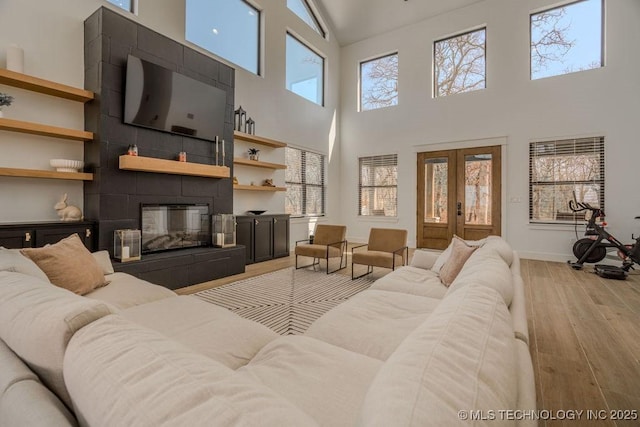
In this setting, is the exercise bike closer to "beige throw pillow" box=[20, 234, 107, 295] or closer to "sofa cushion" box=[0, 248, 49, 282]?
"beige throw pillow" box=[20, 234, 107, 295]

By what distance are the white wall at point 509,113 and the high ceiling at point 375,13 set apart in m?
0.20

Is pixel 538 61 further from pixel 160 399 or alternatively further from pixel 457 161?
pixel 160 399

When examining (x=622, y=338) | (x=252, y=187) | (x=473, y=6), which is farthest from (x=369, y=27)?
(x=622, y=338)

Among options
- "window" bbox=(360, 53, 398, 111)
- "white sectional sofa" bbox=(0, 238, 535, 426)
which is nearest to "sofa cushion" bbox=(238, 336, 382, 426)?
"white sectional sofa" bbox=(0, 238, 535, 426)

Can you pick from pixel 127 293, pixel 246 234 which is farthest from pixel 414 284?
pixel 246 234

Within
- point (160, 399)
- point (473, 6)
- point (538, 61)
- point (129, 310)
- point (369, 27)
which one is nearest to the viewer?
point (160, 399)

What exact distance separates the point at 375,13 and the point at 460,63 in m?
2.36

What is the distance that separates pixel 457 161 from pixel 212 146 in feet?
17.1

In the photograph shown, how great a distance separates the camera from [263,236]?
5.80 metres

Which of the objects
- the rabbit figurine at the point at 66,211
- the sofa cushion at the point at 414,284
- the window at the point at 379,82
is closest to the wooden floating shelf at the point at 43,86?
the rabbit figurine at the point at 66,211

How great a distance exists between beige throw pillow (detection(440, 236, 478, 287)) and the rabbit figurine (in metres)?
4.12

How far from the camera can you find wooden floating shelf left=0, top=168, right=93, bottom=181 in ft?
10.4

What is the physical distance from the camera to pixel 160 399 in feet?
1.86

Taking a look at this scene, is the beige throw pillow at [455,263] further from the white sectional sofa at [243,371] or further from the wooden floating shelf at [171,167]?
the wooden floating shelf at [171,167]
